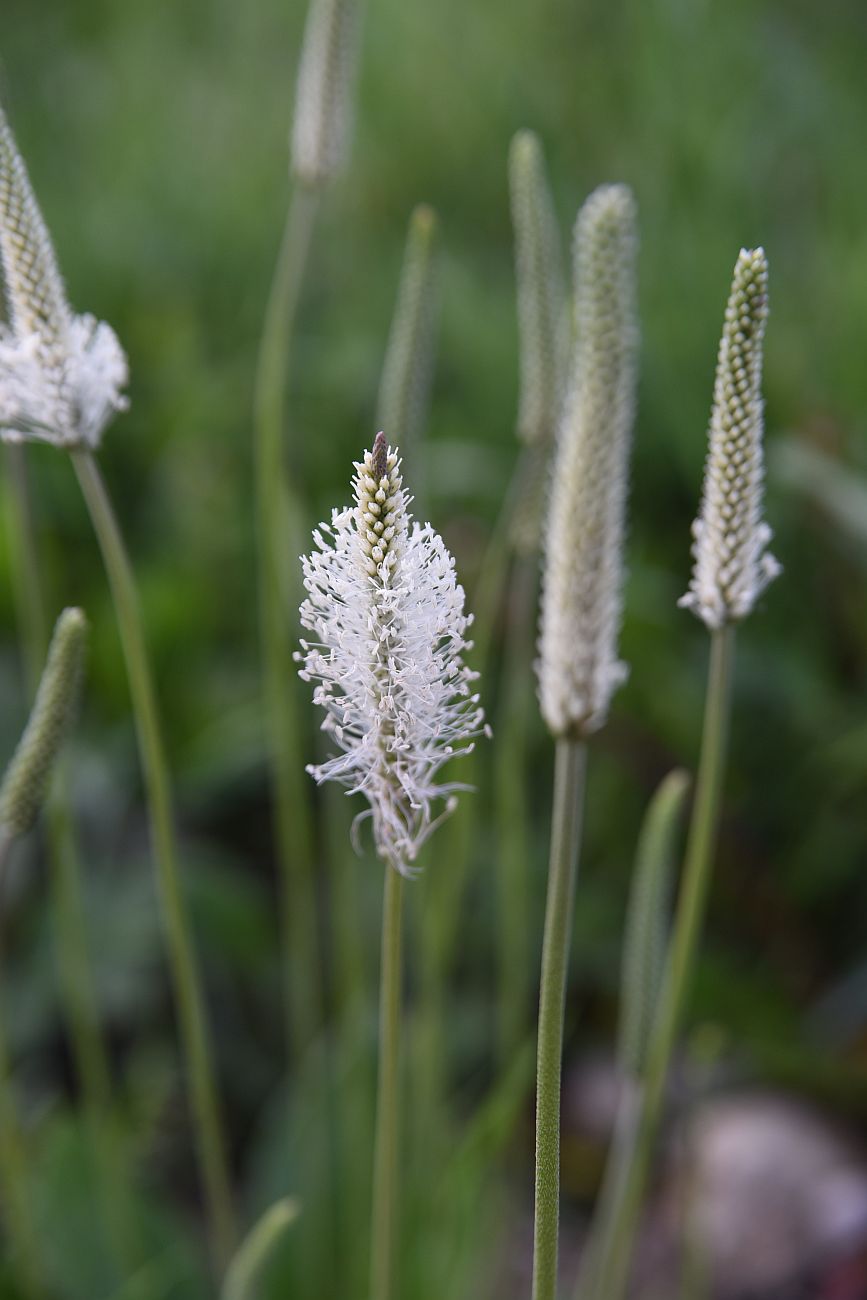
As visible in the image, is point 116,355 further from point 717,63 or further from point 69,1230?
point 717,63

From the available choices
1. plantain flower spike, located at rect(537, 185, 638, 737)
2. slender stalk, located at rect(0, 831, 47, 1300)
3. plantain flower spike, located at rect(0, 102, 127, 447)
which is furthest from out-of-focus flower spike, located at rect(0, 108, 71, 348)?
slender stalk, located at rect(0, 831, 47, 1300)

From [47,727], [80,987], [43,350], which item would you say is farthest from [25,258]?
[80,987]

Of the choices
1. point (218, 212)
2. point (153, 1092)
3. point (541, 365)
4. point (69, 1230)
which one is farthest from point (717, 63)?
point (69, 1230)

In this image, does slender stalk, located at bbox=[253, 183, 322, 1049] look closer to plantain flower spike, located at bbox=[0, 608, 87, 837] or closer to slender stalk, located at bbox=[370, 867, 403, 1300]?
plantain flower spike, located at bbox=[0, 608, 87, 837]

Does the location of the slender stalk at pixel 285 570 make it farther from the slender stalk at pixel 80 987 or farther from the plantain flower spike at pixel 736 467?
the plantain flower spike at pixel 736 467

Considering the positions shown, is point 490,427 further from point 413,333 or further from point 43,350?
point 43,350

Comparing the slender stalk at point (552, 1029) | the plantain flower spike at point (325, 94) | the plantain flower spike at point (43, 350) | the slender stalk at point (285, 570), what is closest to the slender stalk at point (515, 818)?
the slender stalk at point (285, 570)
